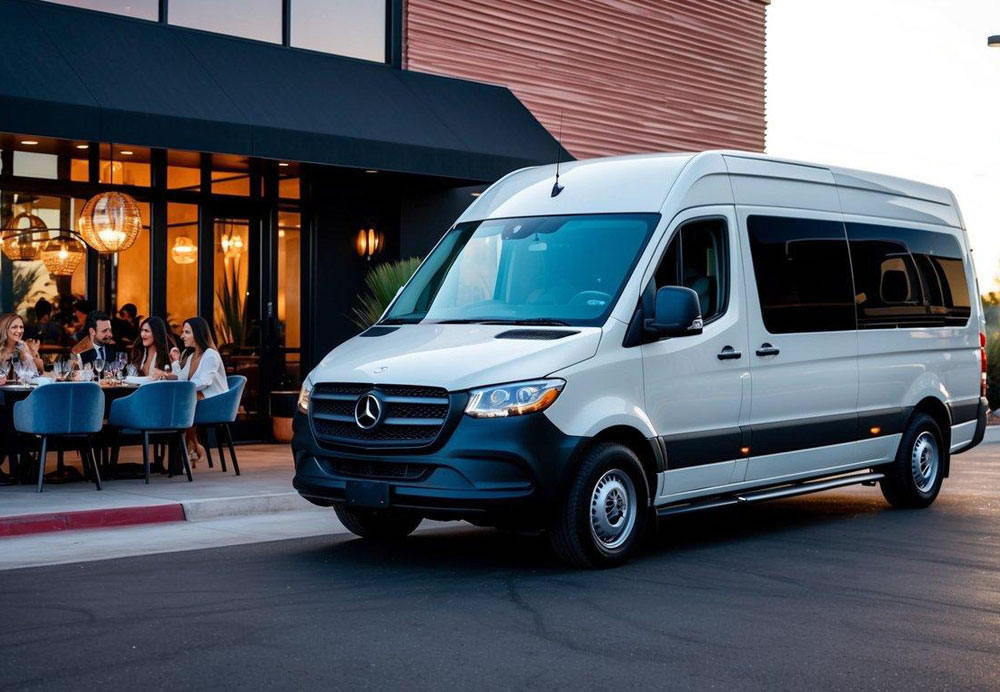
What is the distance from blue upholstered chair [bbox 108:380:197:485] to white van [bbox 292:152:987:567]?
12.4 ft

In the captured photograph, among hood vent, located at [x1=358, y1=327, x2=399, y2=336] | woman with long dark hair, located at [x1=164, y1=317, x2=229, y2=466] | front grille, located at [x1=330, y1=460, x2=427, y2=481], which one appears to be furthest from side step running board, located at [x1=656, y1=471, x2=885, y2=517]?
A: woman with long dark hair, located at [x1=164, y1=317, x2=229, y2=466]

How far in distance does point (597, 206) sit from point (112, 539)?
13.8 feet

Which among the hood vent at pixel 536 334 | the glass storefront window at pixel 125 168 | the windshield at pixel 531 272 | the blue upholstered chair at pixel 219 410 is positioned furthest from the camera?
the glass storefront window at pixel 125 168

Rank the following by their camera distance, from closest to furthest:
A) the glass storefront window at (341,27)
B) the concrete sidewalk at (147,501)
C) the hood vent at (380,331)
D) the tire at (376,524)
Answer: the hood vent at (380,331) → the tire at (376,524) → the concrete sidewalk at (147,501) → the glass storefront window at (341,27)

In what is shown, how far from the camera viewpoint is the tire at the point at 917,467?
11.1m

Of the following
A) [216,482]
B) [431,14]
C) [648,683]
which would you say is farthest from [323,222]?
[648,683]

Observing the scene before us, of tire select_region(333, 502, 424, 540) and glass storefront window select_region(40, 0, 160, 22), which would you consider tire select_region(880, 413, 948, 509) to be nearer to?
tire select_region(333, 502, 424, 540)

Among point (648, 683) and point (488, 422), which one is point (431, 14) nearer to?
point (488, 422)

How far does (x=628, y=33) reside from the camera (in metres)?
21.5

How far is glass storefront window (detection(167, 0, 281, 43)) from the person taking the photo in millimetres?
16047

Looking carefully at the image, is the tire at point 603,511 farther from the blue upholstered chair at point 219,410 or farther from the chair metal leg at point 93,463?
the blue upholstered chair at point 219,410

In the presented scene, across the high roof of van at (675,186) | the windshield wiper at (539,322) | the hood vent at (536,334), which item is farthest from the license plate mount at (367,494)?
the high roof of van at (675,186)

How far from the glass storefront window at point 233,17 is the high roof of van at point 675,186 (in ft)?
24.3

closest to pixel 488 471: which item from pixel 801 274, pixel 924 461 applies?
pixel 801 274
